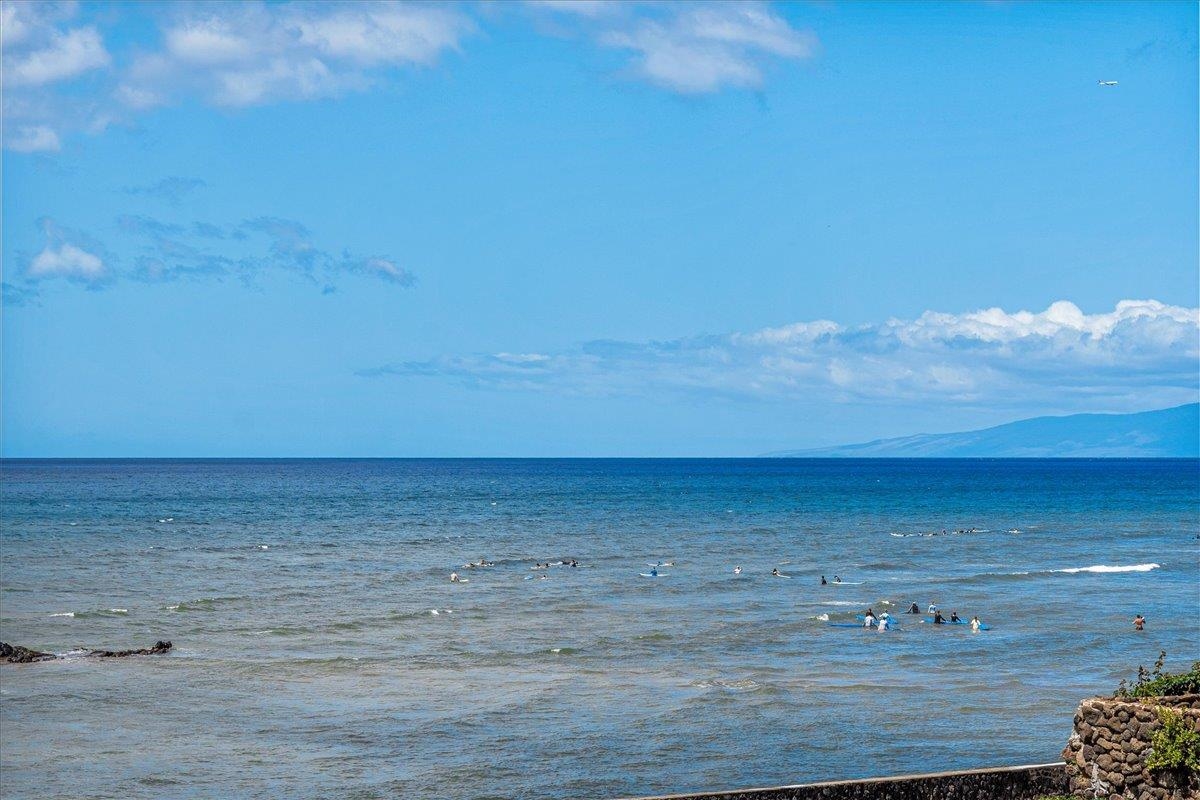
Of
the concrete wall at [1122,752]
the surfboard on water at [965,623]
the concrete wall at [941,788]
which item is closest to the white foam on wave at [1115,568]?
the surfboard on water at [965,623]

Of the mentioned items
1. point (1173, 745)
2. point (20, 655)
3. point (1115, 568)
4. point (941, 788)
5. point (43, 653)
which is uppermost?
point (1173, 745)

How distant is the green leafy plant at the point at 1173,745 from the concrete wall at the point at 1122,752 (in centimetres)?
10

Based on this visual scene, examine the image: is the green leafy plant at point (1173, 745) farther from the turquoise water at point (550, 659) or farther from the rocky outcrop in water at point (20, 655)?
the rocky outcrop in water at point (20, 655)

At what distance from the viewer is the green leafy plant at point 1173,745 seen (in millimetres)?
18922

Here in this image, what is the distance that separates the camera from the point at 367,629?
2125 inches

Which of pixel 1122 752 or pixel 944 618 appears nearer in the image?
pixel 1122 752

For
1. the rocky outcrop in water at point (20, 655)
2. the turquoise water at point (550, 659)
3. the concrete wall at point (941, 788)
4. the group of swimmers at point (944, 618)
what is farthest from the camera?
the group of swimmers at point (944, 618)

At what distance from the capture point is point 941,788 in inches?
855

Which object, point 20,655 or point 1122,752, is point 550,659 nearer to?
point 20,655

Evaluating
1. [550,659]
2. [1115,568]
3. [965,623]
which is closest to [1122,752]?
[550,659]

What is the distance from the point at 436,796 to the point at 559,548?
67368 mm

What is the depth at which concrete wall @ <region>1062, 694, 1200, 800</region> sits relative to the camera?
62.9 feet

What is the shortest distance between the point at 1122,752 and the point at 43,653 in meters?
38.9

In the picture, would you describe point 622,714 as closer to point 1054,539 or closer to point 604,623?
point 604,623
